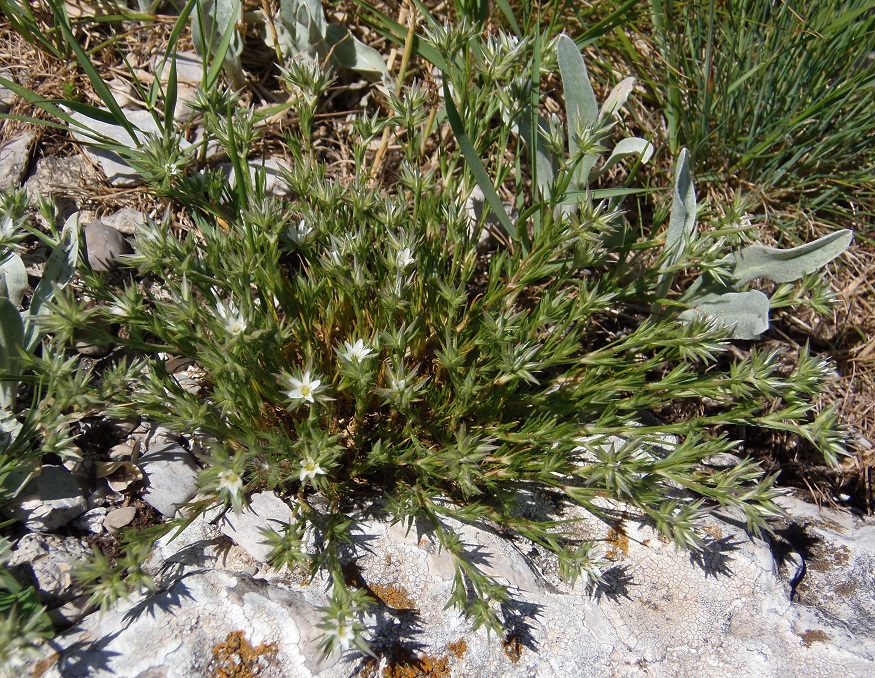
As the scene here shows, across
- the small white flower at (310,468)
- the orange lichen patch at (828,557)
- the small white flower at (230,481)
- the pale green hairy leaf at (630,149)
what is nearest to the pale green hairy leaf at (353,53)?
the pale green hairy leaf at (630,149)

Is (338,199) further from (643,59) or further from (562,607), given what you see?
(643,59)

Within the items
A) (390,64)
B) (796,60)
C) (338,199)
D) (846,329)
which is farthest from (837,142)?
(338,199)

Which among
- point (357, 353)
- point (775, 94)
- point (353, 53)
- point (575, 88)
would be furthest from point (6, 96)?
point (775, 94)

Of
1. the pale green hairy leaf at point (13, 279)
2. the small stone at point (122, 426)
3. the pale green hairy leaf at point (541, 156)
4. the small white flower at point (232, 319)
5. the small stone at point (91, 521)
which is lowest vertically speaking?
the small stone at point (91, 521)

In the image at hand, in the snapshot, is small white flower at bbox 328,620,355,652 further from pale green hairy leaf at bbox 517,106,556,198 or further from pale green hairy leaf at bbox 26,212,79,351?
pale green hairy leaf at bbox 517,106,556,198

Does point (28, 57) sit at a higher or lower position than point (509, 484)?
higher

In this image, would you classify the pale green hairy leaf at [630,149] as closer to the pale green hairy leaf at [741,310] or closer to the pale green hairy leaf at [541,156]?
the pale green hairy leaf at [541,156]
